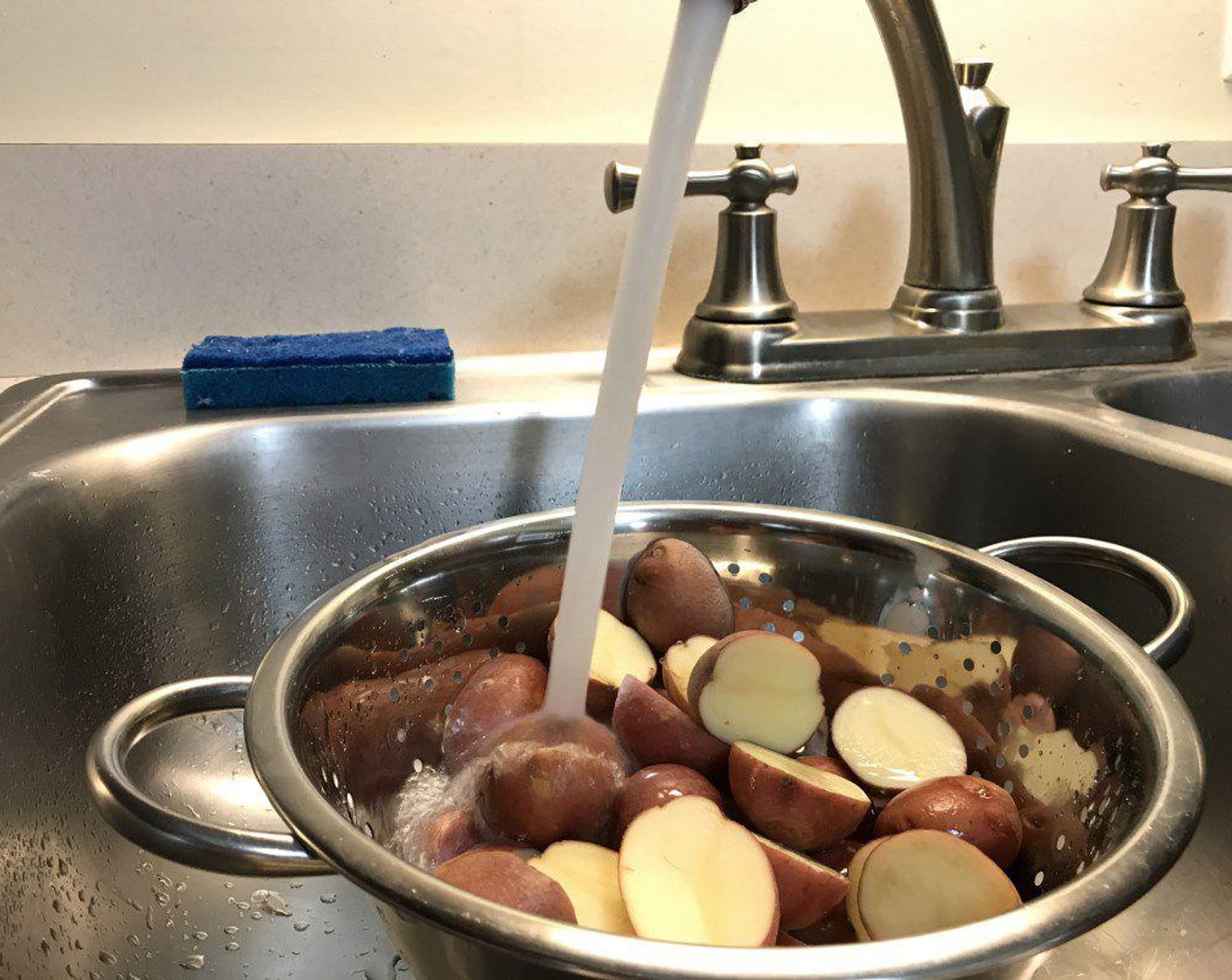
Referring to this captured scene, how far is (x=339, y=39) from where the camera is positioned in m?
0.77

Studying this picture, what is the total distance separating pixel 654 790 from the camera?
1.34 feet

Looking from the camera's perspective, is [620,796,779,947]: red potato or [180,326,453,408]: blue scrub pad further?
[180,326,453,408]: blue scrub pad

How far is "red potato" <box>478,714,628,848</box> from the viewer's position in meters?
0.39

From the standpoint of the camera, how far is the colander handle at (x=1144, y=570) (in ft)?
1.40

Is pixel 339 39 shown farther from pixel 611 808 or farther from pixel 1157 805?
pixel 1157 805

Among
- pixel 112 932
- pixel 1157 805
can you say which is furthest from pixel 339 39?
pixel 1157 805

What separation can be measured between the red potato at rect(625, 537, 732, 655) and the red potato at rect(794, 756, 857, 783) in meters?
0.07

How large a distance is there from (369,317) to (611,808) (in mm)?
494

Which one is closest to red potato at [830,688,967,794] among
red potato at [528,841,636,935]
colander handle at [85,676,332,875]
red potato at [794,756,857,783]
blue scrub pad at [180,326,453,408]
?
red potato at [794,756,857,783]

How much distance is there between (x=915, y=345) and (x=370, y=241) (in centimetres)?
39

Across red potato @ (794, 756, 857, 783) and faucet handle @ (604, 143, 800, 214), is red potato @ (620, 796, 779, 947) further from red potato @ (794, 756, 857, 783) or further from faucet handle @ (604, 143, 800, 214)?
faucet handle @ (604, 143, 800, 214)

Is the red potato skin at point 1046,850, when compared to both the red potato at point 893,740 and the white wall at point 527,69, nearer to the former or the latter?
the red potato at point 893,740

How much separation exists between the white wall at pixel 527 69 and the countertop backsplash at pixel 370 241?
2 cm

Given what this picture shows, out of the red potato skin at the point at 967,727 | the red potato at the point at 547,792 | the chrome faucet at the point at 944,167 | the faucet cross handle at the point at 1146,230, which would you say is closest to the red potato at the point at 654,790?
the red potato at the point at 547,792
